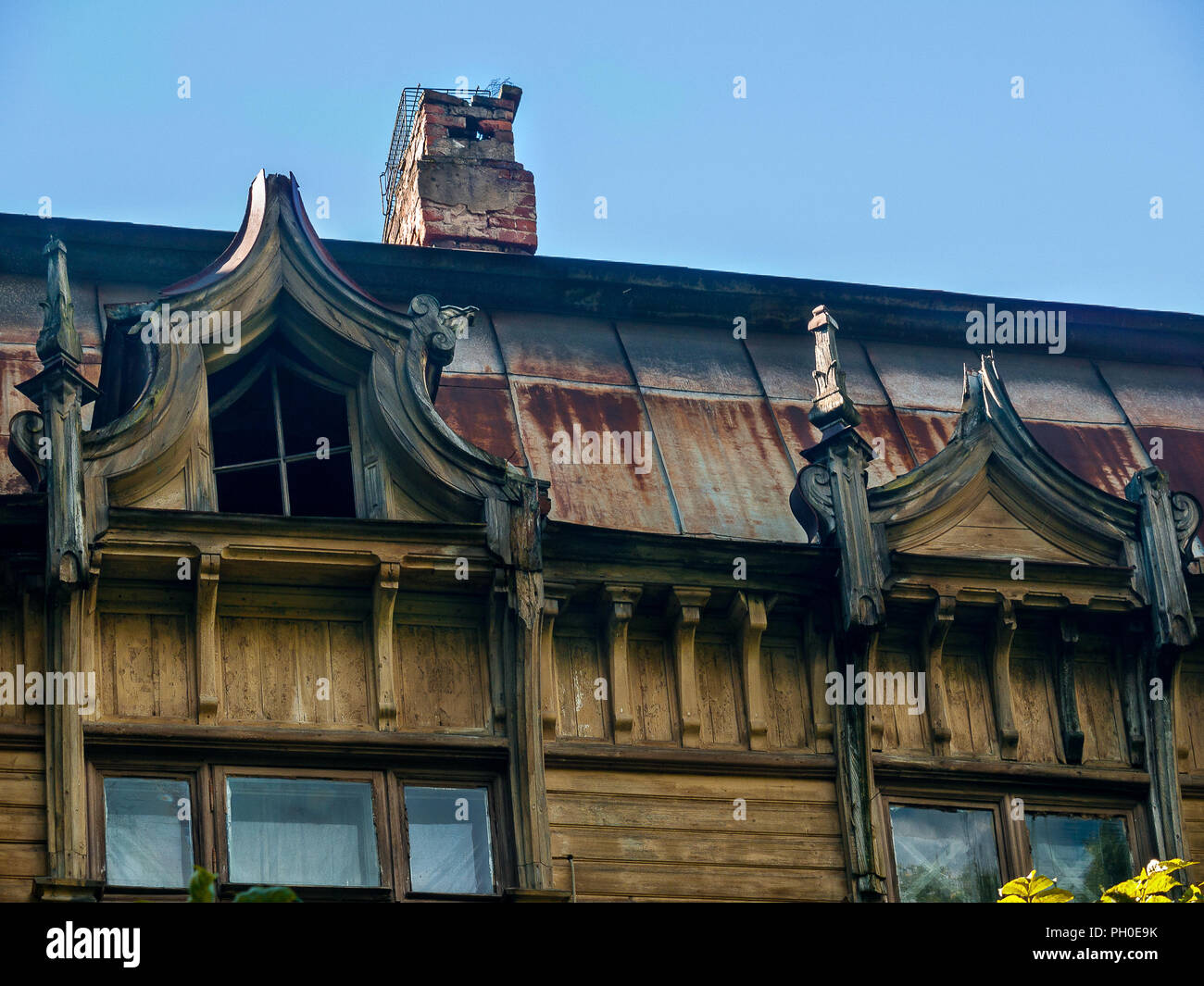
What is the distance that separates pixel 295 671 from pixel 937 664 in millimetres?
4515

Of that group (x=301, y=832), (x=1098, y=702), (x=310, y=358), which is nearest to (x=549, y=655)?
(x=301, y=832)

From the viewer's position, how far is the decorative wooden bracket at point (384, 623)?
1445 centimetres

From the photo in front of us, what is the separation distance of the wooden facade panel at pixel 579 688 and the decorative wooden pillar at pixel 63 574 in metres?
3.15

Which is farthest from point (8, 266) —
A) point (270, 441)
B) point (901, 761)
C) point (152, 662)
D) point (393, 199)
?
point (901, 761)

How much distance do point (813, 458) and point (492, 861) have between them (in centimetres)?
386

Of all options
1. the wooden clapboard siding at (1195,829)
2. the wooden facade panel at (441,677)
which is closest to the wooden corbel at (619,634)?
the wooden facade panel at (441,677)

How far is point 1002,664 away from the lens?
15844mm

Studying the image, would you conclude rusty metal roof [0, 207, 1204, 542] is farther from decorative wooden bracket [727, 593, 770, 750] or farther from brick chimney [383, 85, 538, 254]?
brick chimney [383, 85, 538, 254]

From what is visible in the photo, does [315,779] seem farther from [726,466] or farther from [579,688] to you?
[726,466]

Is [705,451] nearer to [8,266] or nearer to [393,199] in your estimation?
[8,266]

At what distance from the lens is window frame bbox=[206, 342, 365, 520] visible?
606 inches

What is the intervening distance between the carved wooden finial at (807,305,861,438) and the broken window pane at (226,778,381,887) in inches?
169

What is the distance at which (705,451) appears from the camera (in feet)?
56.3

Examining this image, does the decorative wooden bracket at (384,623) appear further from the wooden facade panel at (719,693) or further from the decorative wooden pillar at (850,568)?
the decorative wooden pillar at (850,568)
